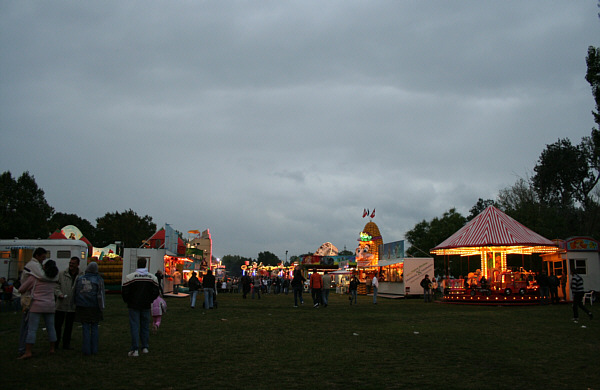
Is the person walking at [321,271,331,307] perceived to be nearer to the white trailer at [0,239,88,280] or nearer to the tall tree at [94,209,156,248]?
the white trailer at [0,239,88,280]

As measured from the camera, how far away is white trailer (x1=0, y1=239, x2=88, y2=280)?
26.7 metres

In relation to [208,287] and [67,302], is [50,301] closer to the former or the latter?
[67,302]

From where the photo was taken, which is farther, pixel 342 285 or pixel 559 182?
pixel 559 182

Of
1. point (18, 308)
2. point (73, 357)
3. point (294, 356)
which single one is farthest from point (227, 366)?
point (18, 308)

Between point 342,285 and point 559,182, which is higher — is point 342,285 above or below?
below

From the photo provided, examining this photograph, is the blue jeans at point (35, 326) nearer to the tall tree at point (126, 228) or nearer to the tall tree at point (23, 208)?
the tall tree at point (23, 208)

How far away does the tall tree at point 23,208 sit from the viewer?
51619 mm

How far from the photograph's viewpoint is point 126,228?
71.5 metres

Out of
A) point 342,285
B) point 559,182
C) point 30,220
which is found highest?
point 559,182

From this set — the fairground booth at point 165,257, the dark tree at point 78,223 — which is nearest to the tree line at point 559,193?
the fairground booth at point 165,257

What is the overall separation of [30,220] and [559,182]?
58.3 meters

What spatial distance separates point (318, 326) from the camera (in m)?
13.9

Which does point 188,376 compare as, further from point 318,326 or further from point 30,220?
point 30,220

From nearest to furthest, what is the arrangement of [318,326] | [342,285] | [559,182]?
[318,326] → [342,285] → [559,182]
